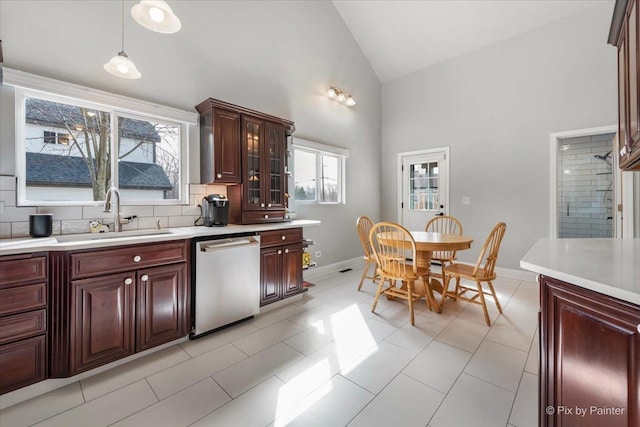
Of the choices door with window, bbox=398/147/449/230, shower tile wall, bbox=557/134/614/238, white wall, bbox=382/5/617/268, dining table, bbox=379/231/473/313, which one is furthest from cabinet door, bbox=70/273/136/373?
shower tile wall, bbox=557/134/614/238

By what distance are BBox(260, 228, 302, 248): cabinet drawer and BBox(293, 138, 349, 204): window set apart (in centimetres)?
92

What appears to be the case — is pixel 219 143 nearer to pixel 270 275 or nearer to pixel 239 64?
pixel 239 64

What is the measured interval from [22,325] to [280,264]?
1.96m

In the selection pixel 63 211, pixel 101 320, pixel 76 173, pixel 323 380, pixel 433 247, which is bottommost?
pixel 323 380

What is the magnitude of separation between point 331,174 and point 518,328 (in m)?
3.22

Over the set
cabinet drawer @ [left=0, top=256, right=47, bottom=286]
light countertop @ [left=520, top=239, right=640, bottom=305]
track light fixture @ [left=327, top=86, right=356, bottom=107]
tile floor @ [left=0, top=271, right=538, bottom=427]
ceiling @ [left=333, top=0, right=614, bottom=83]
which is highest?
ceiling @ [left=333, top=0, right=614, bottom=83]

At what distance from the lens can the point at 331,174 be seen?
465 centimetres

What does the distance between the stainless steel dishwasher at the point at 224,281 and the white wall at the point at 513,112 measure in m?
3.69

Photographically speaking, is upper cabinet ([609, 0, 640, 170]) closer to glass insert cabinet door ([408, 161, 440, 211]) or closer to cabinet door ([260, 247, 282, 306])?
cabinet door ([260, 247, 282, 306])

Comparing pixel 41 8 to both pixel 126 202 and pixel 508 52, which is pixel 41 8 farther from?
pixel 508 52

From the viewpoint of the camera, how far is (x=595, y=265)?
3.67 ft

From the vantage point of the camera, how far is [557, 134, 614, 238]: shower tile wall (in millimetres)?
4648

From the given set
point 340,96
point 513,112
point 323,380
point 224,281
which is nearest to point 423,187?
point 513,112

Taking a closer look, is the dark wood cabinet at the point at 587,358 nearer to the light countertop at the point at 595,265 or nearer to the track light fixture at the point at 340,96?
the light countertop at the point at 595,265
